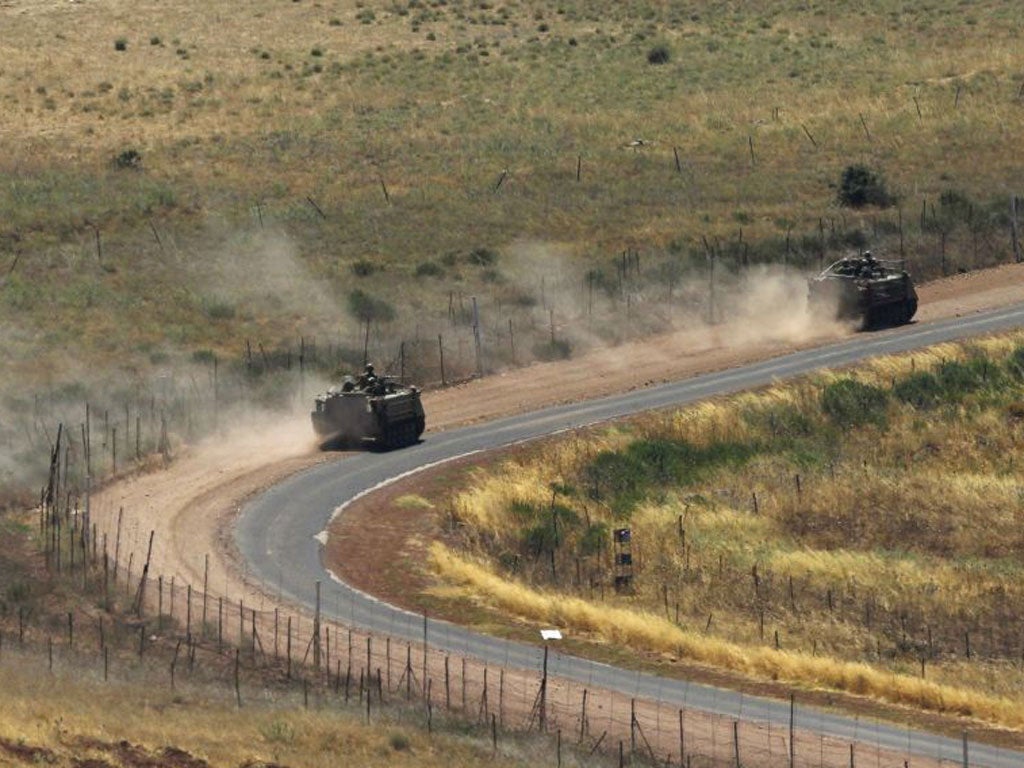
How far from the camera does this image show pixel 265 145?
104 m

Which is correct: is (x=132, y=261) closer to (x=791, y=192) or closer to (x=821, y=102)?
(x=791, y=192)

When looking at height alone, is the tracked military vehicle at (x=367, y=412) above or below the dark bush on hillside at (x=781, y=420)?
above

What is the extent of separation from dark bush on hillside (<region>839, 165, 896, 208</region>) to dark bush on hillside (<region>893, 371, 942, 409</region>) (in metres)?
21.9

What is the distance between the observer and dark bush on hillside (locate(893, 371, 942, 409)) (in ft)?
237

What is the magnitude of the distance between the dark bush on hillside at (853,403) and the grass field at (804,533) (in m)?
0.07

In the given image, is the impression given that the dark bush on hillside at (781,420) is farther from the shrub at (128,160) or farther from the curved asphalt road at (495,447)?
the shrub at (128,160)

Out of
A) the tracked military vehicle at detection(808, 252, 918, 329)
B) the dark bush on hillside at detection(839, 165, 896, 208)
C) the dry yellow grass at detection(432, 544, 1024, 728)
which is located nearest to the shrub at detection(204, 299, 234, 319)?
the tracked military vehicle at detection(808, 252, 918, 329)

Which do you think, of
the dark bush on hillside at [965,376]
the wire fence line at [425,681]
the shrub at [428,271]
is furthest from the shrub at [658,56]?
the wire fence line at [425,681]

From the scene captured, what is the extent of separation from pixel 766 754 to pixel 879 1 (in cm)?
9959

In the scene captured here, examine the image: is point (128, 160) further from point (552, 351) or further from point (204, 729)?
point (204, 729)

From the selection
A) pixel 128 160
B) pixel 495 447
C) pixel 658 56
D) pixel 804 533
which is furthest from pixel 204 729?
pixel 658 56

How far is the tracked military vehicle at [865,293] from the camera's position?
79625mm

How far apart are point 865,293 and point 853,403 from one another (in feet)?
29.2

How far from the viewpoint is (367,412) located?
211 ft
